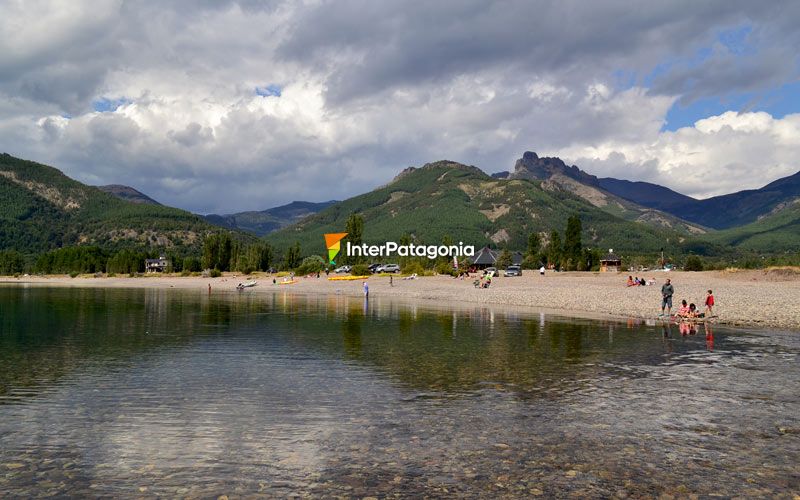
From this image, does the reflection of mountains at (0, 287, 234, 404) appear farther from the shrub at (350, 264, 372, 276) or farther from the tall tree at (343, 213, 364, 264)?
the tall tree at (343, 213, 364, 264)

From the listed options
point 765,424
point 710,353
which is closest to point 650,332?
point 710,353

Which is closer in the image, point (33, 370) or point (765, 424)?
point (765, 424)

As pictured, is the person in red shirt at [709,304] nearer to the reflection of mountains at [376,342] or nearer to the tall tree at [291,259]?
the reflection of mountains at [376,342]

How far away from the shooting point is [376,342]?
30250 millimetres

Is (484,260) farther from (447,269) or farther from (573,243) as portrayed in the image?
(447,269)

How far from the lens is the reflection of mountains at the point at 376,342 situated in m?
20.6

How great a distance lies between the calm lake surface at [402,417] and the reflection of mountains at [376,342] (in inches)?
9.3

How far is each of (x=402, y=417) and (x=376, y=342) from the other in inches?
615

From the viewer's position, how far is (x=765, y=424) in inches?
547

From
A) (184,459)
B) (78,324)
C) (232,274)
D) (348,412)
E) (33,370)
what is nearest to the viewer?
(184,459)

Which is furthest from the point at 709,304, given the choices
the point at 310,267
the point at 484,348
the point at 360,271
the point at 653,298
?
the point at 310,267

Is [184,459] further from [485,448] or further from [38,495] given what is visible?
[485,448]

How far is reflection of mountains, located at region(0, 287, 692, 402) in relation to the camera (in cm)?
2062

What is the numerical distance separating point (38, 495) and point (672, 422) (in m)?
13.7
